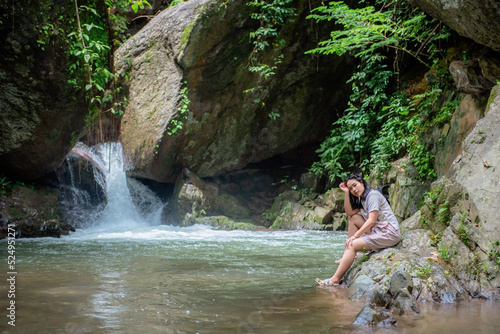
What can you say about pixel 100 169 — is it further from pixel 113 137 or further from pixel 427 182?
pixel 427 182

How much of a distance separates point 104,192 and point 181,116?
344 centimetres

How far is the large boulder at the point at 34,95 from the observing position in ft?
23.7

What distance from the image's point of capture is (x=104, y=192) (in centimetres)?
1205

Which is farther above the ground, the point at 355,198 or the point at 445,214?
the point at 355,198

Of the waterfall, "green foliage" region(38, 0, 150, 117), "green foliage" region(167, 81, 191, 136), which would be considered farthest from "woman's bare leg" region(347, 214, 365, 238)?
the waterfall

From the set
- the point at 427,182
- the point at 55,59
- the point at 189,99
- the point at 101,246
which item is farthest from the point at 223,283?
the point at 189,99

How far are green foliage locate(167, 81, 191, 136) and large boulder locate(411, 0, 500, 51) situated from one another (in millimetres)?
6732

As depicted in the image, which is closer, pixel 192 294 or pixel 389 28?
pixel 192 294

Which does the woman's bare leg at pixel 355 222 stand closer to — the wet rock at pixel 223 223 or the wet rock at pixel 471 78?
the wet rock at pixel 471 78

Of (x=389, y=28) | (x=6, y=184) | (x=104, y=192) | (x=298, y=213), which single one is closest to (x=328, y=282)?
(x=389, y=28)

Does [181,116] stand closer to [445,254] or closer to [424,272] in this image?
[445,254]

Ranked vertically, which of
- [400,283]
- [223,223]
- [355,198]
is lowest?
[223,223]

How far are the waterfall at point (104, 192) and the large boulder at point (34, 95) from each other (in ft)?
7.24

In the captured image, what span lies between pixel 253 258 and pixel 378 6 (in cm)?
914
